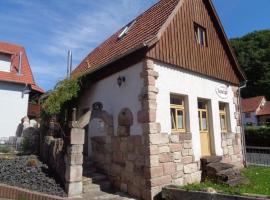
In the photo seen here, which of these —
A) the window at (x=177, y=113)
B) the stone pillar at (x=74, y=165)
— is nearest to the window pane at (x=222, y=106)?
the window at (x=177, y=113)

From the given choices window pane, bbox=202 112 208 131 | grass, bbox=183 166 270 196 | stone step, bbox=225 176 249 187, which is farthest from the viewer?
window pane, bbox=202 112 208 131

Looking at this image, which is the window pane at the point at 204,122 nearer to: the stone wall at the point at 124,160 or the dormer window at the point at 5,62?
the stone wall at the point at 124,160

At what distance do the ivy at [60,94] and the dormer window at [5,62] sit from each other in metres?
8.43

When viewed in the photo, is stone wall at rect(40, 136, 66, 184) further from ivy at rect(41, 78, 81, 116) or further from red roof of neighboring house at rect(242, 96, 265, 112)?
red roof of neighboring house at rect(242, 96, 265, 112)

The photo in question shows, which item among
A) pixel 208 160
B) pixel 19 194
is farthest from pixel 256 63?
pixel 19 194

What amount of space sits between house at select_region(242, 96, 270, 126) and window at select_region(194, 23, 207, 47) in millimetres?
34669

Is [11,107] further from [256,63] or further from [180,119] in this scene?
[256,63]

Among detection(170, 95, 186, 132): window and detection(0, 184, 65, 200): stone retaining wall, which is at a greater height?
detection(170, 95, 186, 132): window

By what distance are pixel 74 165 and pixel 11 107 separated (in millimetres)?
11402

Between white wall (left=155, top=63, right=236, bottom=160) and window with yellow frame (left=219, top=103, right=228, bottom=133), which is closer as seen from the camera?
white wall (left=155, top=63, right=236, bottom=160)

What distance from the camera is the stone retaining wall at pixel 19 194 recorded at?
6883mm

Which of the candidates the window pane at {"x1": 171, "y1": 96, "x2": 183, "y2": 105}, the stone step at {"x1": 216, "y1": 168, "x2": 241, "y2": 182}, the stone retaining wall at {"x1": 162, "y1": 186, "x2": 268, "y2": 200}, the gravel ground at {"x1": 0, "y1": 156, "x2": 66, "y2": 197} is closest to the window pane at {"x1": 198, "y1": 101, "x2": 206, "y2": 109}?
the window pane at {"x1": 171, "y1": 96, "x2": 183, "y2": 105}

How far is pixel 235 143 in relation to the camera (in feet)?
38.8

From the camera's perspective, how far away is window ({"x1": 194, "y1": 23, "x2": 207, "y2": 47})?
36.0 ft
